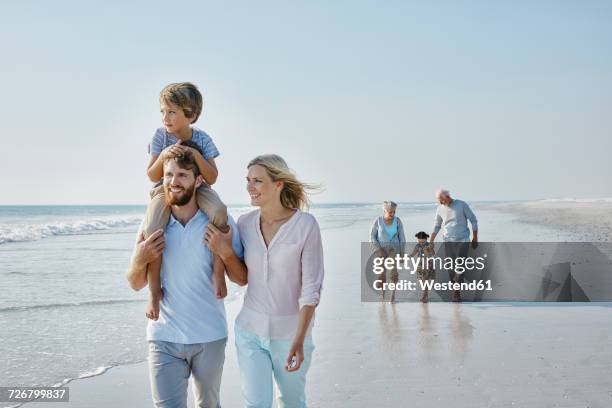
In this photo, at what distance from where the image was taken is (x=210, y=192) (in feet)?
11.6

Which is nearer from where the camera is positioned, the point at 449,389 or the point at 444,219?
the point at 449,389

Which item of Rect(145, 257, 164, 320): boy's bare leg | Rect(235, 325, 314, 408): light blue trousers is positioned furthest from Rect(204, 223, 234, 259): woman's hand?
Rect(235, 325, 314, 408): light blue trousers

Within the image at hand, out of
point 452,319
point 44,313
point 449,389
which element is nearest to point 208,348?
point 449,389

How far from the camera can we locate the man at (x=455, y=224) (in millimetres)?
10242

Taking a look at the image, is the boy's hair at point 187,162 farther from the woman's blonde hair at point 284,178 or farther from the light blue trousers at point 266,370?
the light blue trousers at point 266,370

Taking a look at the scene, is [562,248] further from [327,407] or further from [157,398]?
[157,398]

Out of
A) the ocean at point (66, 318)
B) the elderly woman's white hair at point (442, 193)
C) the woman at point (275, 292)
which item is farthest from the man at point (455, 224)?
the woman at point (275, 292)

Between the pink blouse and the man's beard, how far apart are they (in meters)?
0.47

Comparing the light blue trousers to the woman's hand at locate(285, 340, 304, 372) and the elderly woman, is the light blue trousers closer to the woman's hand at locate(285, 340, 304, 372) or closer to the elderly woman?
the woman's hand at locate(285, 340, 304, 372)

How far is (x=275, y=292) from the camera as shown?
342cm

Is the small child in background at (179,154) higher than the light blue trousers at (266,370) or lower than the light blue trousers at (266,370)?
higher

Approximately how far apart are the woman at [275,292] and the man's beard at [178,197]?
13.7 inches

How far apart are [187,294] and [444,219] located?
766cm

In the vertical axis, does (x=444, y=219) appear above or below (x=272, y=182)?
below
